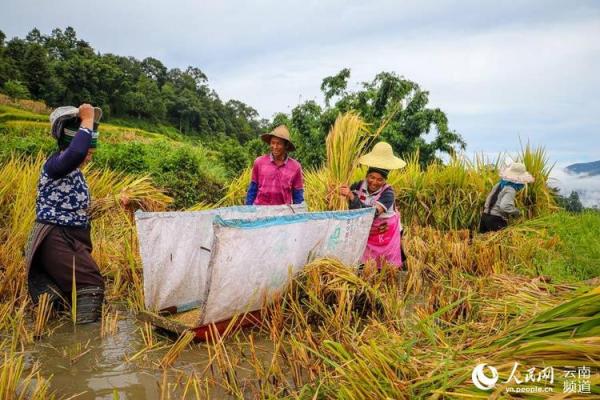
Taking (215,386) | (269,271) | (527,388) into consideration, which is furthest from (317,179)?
(527,388)

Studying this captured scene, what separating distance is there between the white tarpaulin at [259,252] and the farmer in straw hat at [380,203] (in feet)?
1.56

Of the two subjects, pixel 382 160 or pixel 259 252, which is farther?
pixel 382 160

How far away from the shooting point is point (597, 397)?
4.56ft

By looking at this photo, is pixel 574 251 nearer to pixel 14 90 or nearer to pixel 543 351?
pixel 543 351

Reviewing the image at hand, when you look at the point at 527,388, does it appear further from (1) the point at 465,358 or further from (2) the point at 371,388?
(2) the point at 371,388

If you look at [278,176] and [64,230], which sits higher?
[278,176]

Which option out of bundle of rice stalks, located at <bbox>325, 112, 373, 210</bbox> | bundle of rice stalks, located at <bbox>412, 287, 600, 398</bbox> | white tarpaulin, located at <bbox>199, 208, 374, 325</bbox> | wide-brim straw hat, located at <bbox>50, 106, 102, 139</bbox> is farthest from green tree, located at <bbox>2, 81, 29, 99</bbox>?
bundle of rice stalks, located at <bbox>412, 287, 600, 398</bbox>

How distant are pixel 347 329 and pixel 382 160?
1.81m

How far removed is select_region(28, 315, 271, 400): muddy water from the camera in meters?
2.33

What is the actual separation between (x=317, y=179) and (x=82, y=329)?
144 inches

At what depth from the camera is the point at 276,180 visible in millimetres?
4391

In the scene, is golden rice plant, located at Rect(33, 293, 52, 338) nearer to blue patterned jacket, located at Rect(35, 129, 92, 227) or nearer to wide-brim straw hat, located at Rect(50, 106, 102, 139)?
blue patterned jacket, located at Rect(35, 129, 92, 227)

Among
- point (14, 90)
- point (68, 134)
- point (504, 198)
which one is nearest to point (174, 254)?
point (68, 134)

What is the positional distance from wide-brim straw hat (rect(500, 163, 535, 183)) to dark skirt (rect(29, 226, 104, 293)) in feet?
15.1
